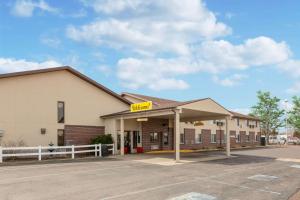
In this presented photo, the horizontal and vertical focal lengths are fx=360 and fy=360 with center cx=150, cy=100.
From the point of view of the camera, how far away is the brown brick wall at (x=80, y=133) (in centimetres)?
2928

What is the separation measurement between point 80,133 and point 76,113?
5.68 feet

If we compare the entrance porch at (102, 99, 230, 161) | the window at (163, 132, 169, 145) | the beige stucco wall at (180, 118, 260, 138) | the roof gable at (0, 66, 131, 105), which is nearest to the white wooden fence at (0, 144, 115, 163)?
the entrance porch at (102, 99, 230, 161)

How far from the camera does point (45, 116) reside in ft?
91.6

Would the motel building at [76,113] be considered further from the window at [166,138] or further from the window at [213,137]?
the window at [213,137]

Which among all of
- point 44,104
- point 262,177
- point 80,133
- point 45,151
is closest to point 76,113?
point 80,133

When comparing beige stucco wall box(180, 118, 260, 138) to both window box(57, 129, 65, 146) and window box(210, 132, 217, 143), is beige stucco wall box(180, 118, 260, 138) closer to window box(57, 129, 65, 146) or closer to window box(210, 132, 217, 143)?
window box(210, 132, 217, 143)

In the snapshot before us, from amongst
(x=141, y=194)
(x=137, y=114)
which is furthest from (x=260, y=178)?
(x=137, y=114)

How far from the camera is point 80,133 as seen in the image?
30.2 metres

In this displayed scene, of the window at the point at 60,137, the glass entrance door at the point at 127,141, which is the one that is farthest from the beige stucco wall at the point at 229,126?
the window at the point at 60,137

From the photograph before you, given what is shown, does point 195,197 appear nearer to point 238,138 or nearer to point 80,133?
point 80,133

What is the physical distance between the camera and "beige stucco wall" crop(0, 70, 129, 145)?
25797 mm

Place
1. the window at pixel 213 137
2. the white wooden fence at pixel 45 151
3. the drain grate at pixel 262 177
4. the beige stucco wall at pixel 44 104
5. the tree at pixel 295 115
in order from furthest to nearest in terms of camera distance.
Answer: the tree at pixel 295 115 → the window at pixel 213 137 → the beige stucco wall at pixel 44 104 → the white wooden fence at pixel 45 151 → the drain grate at pixel 262 177

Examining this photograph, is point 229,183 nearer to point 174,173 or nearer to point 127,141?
point 174,173

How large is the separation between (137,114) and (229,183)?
14565 mm
